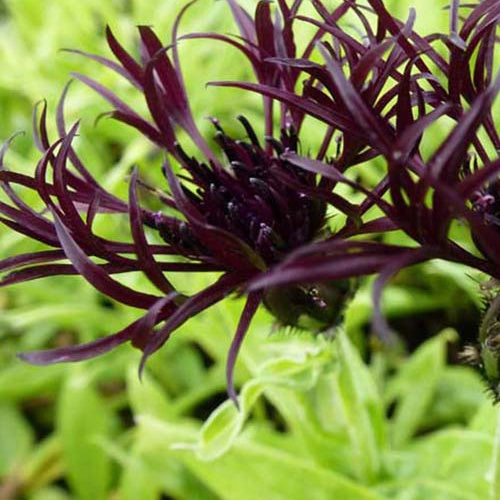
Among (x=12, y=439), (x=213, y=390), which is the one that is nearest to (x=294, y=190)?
(x=213, y=390)

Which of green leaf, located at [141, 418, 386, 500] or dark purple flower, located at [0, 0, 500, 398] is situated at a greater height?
dark purple flower, located at [0, 0, 500, 398]

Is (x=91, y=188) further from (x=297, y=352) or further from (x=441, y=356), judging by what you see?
(x=441, y=356)

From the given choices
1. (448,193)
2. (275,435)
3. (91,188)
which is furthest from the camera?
(275,435)

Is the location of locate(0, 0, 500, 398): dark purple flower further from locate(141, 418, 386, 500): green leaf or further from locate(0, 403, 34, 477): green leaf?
locate(0, 403, 34, 477): green leaf

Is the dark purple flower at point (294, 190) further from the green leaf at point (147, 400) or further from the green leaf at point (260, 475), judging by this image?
the green leaf at point (147, 400)

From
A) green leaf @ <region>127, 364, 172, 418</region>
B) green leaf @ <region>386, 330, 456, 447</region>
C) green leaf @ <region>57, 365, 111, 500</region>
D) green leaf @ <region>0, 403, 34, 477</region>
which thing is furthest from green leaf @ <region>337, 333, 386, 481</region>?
green leaf @ <region>0, 403, 34, 477</region>

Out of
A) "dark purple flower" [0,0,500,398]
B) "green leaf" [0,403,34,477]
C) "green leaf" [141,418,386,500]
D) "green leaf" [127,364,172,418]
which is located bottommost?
"green leaf" [0,403,34,477]

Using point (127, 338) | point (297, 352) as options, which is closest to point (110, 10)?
point (297, 352)

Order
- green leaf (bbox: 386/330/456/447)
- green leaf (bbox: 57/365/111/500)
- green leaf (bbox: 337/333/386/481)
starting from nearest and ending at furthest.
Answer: green leaf (bbox: 337/333/386/481)
green leaf (bbox: 386/330/456/447)
green leaf (bbox: 57/365/111/500)

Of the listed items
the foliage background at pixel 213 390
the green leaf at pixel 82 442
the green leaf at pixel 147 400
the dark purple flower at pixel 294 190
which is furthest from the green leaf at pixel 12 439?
the dark purple flower at pixel 294 190
